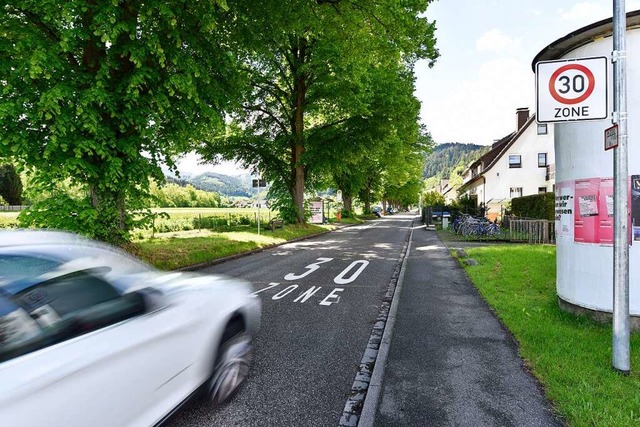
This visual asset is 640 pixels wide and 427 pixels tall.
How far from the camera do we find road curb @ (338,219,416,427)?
327 cm

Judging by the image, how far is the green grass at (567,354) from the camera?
322cm

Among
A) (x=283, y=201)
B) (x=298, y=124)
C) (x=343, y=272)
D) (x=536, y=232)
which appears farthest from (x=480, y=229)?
(x=283, y=201)

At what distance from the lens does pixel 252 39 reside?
11203mm

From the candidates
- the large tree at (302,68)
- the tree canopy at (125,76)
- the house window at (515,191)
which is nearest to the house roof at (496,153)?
the house window at (515,191)

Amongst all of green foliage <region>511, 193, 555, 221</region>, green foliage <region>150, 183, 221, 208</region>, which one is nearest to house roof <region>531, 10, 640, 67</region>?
green foliage <region>511, 193, 555, 221</region>

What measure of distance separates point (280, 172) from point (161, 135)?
15371 millimetres

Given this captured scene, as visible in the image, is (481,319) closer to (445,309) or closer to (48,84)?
(445,309)

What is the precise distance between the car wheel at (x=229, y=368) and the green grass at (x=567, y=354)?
Result: 290 cm

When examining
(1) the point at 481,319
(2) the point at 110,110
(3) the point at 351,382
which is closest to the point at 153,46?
(2) the point at 110,110

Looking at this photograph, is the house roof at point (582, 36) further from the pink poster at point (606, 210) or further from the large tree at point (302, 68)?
the large tree at point (302, 68)

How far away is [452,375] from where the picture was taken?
400 centimetres

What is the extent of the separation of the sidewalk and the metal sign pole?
1001 mm

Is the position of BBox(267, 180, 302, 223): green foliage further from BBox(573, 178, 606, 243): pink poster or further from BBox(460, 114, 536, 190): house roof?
BBox(460, 114, 536, 190): house roof

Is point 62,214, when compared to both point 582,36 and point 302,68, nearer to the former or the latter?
point 582,36
